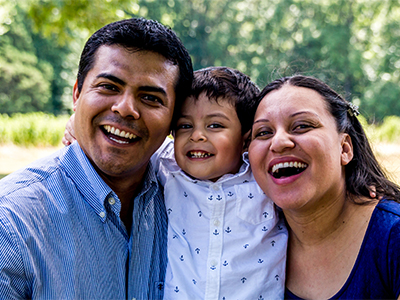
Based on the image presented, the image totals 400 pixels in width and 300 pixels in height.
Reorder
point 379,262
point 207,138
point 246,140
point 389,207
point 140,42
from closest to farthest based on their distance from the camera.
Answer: point 379,262, point 389,207, point 140,42, point 207,138, point 246,140

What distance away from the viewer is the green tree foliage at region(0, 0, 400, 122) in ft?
77.1

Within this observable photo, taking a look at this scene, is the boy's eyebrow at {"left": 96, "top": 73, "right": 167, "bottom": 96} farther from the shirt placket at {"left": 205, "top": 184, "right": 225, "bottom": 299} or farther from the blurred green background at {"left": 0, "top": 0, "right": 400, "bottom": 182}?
the blurred green background at {"left": 0, "top": 0, "right": 400, "bottom": 182}

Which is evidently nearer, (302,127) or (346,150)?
(302,127)

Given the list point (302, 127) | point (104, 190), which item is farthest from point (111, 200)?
point (302, 127)

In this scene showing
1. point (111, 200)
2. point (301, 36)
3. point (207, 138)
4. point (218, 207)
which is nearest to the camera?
point (111, 200)

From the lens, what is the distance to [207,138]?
2578 millimetres

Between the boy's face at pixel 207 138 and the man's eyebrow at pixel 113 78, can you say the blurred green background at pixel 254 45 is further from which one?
the man's eyebrow at pixel 113 78

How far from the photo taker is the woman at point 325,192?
2.05m

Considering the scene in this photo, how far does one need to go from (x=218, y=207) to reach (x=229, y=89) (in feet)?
2.72

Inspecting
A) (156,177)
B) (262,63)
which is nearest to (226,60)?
(262,63)

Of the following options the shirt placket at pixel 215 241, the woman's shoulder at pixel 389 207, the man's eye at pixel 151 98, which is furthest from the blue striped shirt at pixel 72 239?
the woman's shoulder at pixel 389 207

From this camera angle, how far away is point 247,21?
98.7 feet

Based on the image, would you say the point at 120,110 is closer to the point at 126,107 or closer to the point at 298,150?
the point at 126,107

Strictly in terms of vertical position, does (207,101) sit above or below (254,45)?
below
